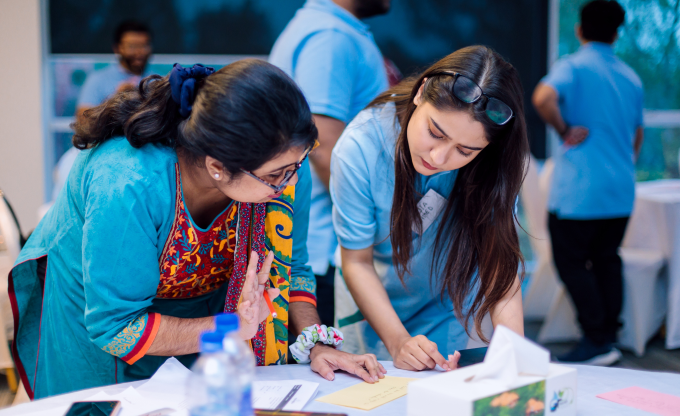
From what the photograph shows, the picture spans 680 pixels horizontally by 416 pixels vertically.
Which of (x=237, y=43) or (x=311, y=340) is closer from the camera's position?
(x=311, y=340)

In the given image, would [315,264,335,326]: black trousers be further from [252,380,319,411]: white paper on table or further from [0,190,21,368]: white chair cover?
[0,190,21,368]: white chair cover

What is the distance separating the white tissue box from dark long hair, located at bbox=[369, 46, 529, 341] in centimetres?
37

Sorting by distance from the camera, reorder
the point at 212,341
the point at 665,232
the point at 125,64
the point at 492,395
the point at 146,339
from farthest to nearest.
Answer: the point at 125,64 < the point at 665,232 < the point at 146,339 < the point at 492,395 < the point at 212,341

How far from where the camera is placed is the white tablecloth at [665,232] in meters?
2.88

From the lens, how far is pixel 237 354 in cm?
70

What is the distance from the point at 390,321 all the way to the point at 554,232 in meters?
1.78

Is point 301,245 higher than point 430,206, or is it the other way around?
point 430,206

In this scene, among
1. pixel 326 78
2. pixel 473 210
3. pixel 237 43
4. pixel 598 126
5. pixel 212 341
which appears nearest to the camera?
pixel 212 341

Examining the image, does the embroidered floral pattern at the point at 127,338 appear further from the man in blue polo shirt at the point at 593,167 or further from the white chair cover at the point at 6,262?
the man in blue polo shirt at the point at 593,167

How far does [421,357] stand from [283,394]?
30cm

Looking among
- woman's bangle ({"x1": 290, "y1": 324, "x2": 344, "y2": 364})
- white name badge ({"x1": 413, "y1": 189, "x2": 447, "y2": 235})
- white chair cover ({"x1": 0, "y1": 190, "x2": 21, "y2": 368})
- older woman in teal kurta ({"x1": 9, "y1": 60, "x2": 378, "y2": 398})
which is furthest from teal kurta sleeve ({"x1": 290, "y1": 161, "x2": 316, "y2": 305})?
white chair cover ({"x1": 0, "y1": 190, "x2": 21, "y2": 368})

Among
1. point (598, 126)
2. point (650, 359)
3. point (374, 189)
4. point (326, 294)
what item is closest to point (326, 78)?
point (374, 189)

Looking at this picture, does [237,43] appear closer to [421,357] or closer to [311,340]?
[311,340]

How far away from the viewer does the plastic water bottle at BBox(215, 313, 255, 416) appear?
26.5 inches
